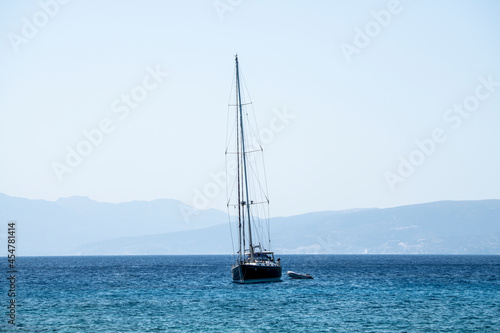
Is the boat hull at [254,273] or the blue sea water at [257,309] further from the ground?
the boat hull at [254,273]

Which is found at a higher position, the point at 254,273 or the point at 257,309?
the point at 254,273

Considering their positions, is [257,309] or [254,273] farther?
[254,273]

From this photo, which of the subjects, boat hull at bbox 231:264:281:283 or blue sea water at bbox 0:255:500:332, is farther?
boat hull at bbox 231:264:281:283

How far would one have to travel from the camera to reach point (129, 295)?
237 ft

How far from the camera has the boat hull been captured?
8138 centimetres

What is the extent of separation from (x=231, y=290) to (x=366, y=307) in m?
21.8

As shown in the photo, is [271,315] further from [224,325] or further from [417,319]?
[417,319]

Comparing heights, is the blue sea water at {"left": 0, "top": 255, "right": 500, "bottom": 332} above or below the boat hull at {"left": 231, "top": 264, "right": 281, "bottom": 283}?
below

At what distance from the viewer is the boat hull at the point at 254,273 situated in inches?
3204

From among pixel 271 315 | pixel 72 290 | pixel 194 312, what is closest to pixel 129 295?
pixel 72 290

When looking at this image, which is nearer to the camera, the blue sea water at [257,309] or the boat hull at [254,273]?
the blue sea water at [257,309]

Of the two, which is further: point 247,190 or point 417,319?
point 247,190

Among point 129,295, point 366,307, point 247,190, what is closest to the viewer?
point 366,307

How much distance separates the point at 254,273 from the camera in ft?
269
